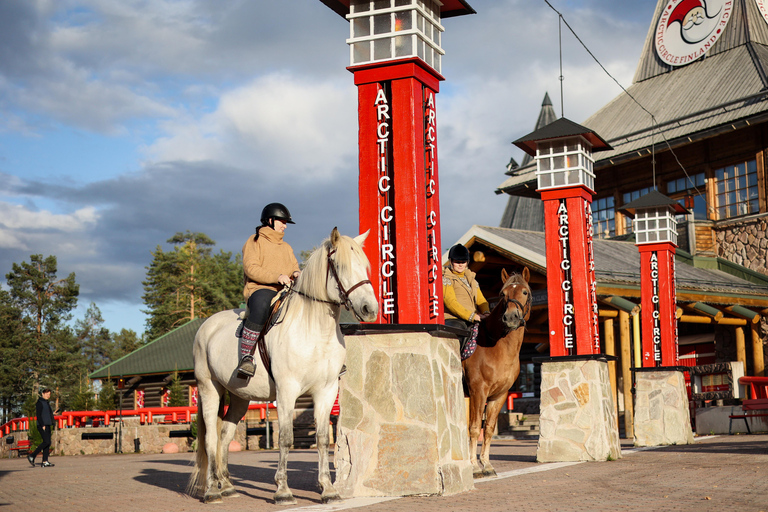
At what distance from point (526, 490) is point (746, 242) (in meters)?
22.1

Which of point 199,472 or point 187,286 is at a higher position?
point 187,286

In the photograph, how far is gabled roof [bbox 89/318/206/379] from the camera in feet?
106

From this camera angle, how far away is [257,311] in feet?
25.4

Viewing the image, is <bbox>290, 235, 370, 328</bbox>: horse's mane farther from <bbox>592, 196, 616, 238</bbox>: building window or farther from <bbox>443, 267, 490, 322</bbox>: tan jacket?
<bbox>592, 196, 616, 238</bbox>: building window

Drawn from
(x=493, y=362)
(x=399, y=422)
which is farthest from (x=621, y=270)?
(x=399, y=422)

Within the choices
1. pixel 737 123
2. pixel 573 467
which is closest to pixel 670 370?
pixel 573 467

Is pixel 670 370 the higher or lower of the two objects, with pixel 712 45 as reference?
lower

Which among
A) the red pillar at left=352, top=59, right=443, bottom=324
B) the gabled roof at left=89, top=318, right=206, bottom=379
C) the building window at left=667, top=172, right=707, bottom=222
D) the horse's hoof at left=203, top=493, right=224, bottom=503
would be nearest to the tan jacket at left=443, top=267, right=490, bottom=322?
the red pillar at left=352, top=59, right=443, bottom=324

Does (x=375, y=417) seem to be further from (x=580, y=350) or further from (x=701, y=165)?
(x=701, y=165)

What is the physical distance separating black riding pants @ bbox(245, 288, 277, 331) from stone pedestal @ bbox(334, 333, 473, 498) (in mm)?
908

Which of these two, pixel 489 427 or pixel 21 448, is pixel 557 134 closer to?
pixel 489 427

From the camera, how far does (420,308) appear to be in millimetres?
8117

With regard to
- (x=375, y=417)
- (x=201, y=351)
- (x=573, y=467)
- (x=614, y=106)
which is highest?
(x=614, y=106)

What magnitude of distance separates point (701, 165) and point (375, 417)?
2369cm
